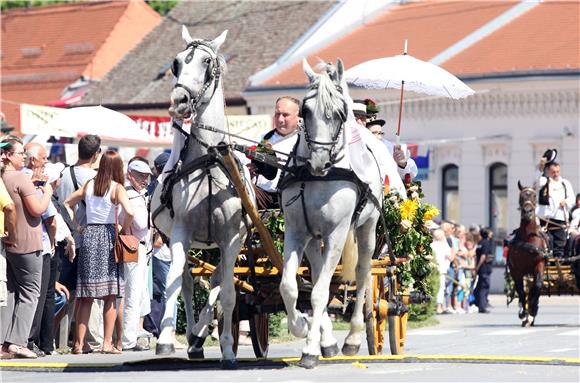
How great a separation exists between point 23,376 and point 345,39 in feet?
138

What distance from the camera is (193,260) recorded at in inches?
549

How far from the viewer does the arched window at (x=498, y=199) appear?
47375 mm

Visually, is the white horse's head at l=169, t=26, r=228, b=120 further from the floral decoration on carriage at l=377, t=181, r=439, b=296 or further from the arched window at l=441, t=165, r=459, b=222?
the arched window at l=441, t=165, r=459, b=222

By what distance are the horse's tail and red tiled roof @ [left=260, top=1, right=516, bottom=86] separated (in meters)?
34.7

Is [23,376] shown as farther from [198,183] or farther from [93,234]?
[93,234]

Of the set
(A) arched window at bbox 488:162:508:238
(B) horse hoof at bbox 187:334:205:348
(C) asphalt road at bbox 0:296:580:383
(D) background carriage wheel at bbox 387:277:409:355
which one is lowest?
(C) asphalt road at bbox 0:296:580:383

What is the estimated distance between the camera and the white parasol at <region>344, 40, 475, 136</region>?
661 inches

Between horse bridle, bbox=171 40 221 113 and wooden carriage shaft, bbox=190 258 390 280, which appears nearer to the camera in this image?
horse bridle, bbox=171 40 221 113

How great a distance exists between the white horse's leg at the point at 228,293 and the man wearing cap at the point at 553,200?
528 inches

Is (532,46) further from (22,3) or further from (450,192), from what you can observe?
(22,3)

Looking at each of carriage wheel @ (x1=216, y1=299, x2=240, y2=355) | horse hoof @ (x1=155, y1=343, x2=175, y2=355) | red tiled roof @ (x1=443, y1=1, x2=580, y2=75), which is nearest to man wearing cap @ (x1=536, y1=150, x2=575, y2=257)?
carriage wheel @ (x1=216, y1=299, x2=240, y2=355)

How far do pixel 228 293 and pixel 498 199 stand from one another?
35.2 meters

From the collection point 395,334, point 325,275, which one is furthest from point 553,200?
point 325,275

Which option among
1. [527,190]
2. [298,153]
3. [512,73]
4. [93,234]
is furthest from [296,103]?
[512,73]
